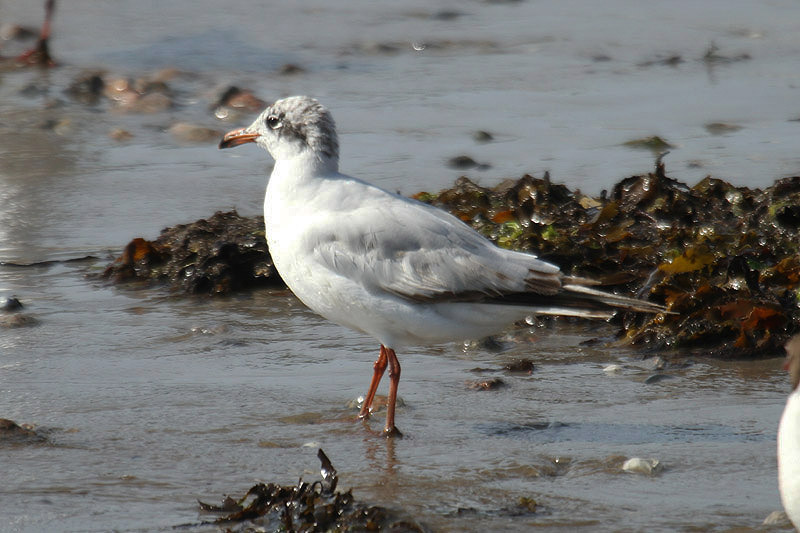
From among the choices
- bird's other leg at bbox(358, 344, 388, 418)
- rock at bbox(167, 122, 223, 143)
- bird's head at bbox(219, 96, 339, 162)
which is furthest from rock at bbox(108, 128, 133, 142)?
bird's other leg at bbox(358, 344, 388, 418)

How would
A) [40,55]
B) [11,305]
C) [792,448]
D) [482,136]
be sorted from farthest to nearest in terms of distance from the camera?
[40,55] < [482,136] < [11,305] < [792,448]

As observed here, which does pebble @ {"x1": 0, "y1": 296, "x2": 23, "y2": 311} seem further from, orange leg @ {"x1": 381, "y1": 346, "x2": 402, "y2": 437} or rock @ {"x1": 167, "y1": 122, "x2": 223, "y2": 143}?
rock @ {"x1": 167, "y1": 122, "x2": 223, "y2": 143}

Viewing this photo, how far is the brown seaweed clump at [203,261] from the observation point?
6.58 meters

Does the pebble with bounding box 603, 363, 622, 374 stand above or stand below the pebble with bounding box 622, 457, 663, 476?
above

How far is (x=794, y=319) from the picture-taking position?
5.41m

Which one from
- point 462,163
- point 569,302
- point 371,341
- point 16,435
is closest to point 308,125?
point 371,341

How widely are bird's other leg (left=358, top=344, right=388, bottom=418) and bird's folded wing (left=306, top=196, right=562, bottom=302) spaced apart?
39cm

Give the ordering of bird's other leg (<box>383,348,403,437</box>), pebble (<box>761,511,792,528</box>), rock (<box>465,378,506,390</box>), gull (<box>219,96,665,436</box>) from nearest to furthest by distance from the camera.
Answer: pebble (<box>761,511,792,528</box>)
bird's other leg (<box>383,348,403,437</box>)
gull (<box>219,96,665,436</box>)
rock (<box>465,378,506,390</box>)

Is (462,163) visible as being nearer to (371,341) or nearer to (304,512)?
(371,341)

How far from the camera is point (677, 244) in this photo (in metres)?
6.20

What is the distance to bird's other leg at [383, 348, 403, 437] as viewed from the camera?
466cm

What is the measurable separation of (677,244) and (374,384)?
6.45ft

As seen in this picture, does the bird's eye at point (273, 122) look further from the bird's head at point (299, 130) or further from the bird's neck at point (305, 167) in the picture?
the bird's neck at point (305, 167)

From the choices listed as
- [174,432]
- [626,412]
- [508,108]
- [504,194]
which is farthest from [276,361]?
[508,108]
